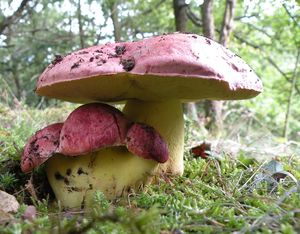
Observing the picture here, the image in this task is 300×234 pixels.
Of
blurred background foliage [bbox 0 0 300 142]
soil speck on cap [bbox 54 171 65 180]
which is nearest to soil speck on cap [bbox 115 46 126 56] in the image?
soil speck on cap [bbox 54 171 65 180]

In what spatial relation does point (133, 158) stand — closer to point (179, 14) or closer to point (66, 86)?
point (66, 86)

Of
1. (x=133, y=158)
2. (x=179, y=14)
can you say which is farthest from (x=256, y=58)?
(x=133, y=158)

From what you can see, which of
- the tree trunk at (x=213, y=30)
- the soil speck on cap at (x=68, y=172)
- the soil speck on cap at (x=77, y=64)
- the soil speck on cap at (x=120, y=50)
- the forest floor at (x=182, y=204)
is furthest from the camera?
the tree trunk at (x=213, y=30)

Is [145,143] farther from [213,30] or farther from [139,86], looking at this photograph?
[213,30]

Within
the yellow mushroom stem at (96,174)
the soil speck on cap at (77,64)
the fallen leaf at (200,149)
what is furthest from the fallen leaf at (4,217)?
the fallen leaf at (200,149)

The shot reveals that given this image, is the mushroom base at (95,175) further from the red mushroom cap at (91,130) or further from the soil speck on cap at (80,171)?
the red mushroom cap at (91,130)
